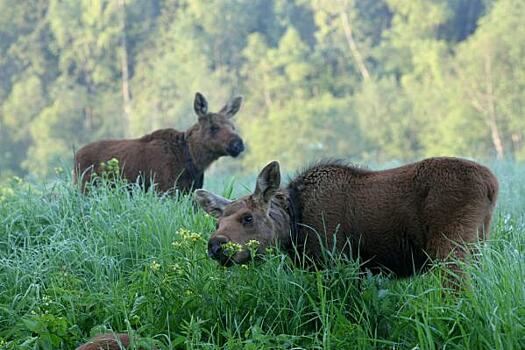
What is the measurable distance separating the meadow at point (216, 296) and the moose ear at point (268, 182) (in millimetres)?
379

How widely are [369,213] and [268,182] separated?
0.68m

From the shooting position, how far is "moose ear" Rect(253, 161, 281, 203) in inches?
221

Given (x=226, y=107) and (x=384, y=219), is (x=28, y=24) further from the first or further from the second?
(x=384, y=219)

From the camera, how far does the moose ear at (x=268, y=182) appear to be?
562 cm

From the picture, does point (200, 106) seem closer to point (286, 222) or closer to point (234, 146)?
point (234, 146)

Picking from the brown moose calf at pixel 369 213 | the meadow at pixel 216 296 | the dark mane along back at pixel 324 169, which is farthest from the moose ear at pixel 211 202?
the dark mane along back at pixel 324 169

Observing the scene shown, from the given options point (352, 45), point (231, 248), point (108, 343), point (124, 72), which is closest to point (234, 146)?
point (231, 248)

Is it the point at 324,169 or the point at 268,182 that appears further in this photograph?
the point at 324,169

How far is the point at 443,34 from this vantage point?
5006 cm

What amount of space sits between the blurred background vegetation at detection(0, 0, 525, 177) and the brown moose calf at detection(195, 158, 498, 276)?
1265 inches

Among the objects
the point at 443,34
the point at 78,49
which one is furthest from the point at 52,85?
the point at 443,34

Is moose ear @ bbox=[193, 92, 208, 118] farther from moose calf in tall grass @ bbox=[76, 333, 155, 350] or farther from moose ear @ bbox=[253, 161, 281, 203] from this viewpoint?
moose calf in tall grass @ bbox=[76, 333, 155, 350]

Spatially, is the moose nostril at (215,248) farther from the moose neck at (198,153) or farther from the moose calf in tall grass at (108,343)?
the moose neck at (198,153)

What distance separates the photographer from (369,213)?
18.4ft
